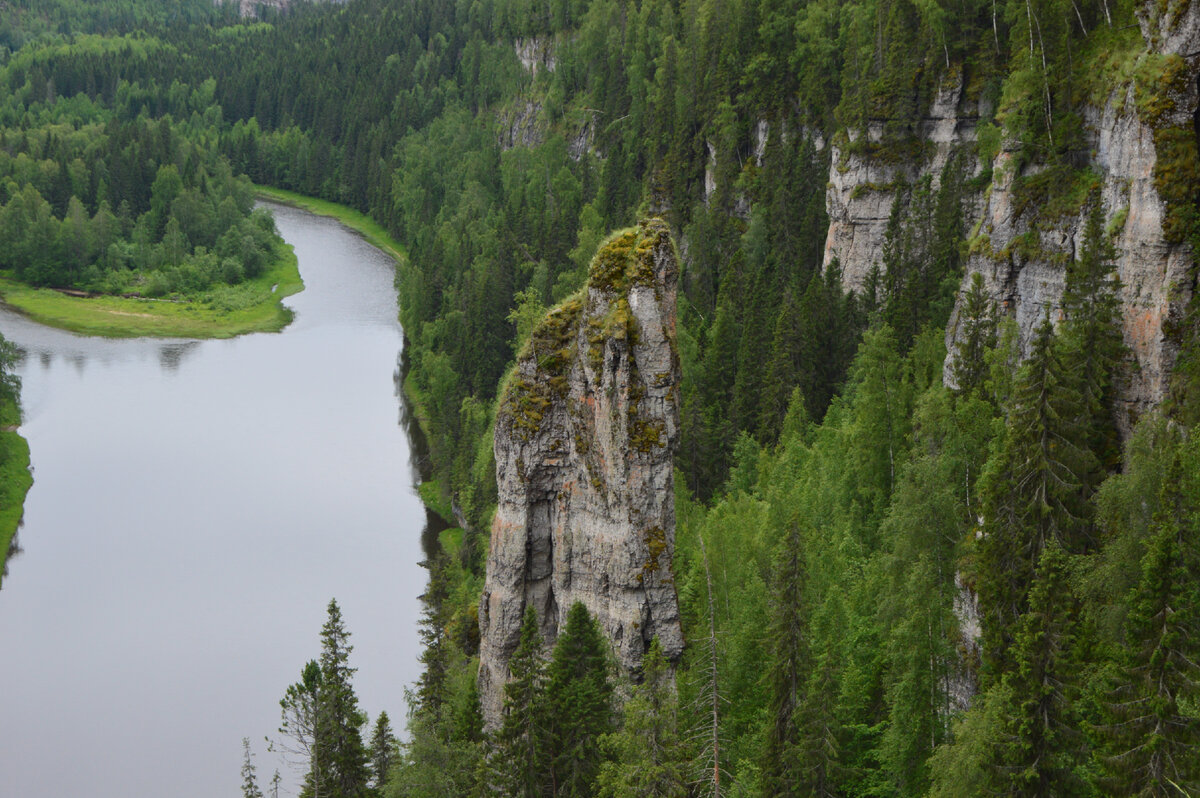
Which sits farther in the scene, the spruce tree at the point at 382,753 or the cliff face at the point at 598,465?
the spruce tree at the point at 382,753

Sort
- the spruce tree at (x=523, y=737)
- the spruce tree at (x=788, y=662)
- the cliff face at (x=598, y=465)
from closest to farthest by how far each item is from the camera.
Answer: the spruce tree at (x=788, y=662), the spruce tree at (x=523, y=737), the cliff face at (x=598, y=465)

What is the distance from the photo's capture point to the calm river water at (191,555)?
224ft

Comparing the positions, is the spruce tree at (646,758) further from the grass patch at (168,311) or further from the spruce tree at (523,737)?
the grass patch at (168,311)

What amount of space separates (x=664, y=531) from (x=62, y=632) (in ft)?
162

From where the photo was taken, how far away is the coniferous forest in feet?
115

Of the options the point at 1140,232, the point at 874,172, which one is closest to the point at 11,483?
the point at 874,172

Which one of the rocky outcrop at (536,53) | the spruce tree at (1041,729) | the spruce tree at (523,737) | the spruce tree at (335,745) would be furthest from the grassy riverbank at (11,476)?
the rocky outcrop at (536,53)

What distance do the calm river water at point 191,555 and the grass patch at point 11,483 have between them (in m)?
0.93

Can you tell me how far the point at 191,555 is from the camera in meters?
88.6

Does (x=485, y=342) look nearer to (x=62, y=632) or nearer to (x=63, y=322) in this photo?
(x=62, y=632)

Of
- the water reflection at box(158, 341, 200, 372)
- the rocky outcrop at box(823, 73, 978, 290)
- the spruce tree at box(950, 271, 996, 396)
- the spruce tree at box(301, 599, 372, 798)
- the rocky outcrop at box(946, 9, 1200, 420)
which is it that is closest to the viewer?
the spruce tree at box(301, 599, 372, 798)

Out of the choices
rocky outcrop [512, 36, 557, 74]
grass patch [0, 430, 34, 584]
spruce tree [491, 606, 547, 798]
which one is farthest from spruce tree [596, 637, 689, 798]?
rocky outcrop [512, 36, 557, 74]

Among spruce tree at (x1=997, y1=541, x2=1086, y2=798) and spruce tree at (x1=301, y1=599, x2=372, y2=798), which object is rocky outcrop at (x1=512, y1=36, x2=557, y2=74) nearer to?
spruce tree at (x1=301, y1=599, x2=372, y2=798)

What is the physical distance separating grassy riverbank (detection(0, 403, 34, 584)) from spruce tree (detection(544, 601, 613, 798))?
57904 mm
